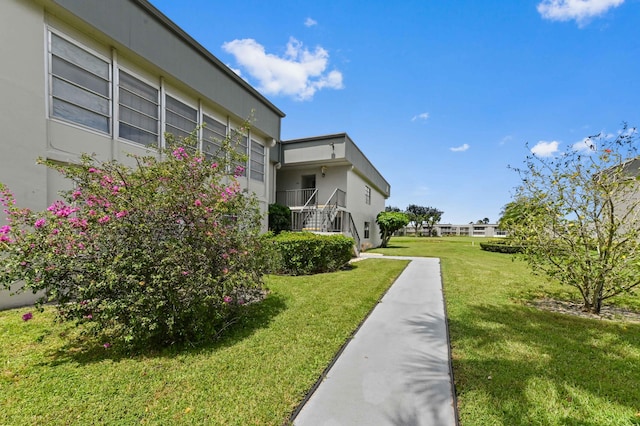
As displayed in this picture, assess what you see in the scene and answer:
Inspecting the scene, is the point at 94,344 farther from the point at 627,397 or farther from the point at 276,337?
the point at 627,397

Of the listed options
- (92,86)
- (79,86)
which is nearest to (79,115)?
(79,86)

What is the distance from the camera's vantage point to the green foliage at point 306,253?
8633 mm

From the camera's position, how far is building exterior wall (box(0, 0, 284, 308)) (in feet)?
16.1

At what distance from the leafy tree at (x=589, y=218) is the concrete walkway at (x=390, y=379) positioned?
2879 millimetres

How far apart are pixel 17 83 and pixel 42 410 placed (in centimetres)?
570

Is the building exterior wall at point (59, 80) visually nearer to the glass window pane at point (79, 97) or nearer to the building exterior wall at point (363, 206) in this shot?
the glass window pane at point (79, 97)

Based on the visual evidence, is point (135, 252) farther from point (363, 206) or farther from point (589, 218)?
point (363, 206)

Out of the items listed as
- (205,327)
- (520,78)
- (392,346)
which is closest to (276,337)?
(205,327)

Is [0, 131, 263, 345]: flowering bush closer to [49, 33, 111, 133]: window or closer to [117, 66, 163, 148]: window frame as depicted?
[117, 66, 163, 148]: window frame

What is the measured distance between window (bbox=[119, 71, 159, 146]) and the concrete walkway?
7.22m

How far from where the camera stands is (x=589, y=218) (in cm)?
536

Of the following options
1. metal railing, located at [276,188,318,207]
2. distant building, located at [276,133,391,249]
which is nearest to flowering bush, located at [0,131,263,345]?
distant building, located at [276,133,391,249]

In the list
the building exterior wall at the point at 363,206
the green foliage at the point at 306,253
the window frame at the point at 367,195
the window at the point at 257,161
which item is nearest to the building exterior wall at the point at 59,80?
the window at the point at 257,161

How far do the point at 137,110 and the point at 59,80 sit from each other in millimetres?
1713
